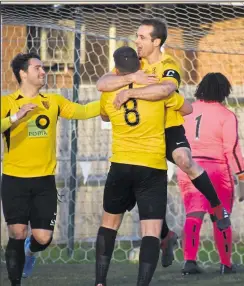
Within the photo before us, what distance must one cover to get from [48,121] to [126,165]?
901 millimetres

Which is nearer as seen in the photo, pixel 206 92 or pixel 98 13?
pixel 206 92

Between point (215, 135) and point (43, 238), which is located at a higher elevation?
point (215, 135)

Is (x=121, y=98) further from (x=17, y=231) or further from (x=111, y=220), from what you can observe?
(x=17, y=231)

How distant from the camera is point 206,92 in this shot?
26.8ft

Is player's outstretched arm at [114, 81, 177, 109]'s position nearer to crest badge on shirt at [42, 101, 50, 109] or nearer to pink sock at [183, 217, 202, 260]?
crest badge on shirt at [42, 101, 50, 109]

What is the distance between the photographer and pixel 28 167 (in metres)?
6.84

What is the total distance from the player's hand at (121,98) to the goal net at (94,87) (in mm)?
3314

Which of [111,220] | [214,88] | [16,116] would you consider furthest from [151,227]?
[214,88]

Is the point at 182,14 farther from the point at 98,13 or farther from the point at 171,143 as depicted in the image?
the point at 171,143

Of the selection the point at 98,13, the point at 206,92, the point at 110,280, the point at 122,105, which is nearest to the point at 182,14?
the point at 98,13

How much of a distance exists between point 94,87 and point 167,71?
4898 mm

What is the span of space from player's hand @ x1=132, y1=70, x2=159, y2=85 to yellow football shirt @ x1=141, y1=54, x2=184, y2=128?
0.10m

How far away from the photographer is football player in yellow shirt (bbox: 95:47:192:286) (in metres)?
6.17

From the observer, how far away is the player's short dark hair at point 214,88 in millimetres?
8133
